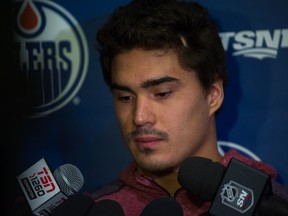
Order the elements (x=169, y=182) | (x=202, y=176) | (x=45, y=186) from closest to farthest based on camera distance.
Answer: (x=202, y=176) < (x=45, y=186) < (x=169, y=182)

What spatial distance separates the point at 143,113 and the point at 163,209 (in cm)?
40

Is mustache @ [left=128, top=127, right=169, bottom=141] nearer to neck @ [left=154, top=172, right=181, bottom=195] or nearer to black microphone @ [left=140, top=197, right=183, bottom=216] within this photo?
neck @ [left=154, top=172, right=181, bottom=195]

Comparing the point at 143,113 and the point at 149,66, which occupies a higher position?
the point at 149,66

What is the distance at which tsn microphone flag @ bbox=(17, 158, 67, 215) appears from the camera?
952 mm

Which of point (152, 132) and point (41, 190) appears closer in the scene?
point (41, 190)

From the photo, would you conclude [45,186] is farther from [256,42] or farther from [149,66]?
[256,42]

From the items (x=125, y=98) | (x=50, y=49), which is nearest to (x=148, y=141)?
(x=125, y=98)

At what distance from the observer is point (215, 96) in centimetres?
127

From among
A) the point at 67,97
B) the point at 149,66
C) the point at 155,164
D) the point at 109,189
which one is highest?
the point at 149,66

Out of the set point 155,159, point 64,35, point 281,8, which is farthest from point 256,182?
point 64,35

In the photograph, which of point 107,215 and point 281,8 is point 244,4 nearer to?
point 281,8

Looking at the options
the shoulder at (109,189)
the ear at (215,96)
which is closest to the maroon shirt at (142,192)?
the shoulder at (109,189)

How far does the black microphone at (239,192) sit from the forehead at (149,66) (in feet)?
1.37

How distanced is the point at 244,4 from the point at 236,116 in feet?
1.13
